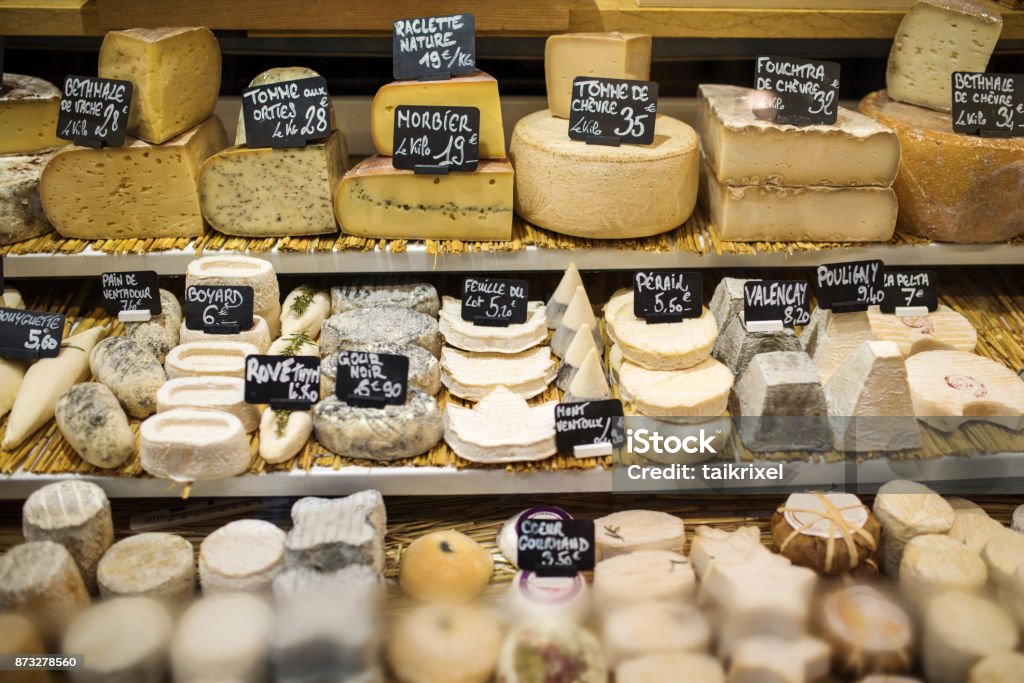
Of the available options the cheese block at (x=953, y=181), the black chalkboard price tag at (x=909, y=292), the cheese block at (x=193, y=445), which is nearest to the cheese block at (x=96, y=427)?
the cheese block at (x=193, y=445)

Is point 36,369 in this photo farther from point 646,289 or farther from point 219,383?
point 646,289

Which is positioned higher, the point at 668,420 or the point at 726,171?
the point at 726,171

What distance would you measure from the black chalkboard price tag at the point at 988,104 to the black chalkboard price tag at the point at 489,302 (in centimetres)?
122

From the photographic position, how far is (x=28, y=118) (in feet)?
7.88

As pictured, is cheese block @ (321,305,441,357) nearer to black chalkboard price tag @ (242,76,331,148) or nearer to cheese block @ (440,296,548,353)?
cheese block @ (440,296,548,353)

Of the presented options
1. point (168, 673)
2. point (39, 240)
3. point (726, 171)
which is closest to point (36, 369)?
point (39, 240)

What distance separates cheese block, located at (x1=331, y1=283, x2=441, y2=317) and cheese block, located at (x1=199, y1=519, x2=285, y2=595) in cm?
78

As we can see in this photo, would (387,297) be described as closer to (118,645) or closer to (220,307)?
(220,307)

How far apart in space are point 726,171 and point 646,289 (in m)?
0.44

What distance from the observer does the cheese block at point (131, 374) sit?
211 cm

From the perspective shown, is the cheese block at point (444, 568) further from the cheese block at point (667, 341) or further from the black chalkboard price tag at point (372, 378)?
the cheese block at point (667, 341)

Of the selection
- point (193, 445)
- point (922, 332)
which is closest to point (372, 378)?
point (193, 445)

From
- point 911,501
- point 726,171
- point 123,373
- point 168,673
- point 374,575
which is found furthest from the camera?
point 726,171

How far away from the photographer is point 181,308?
251 cm
